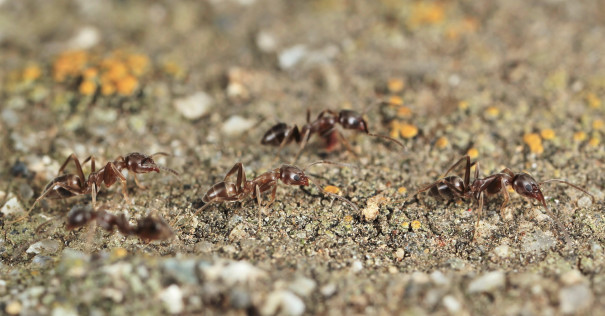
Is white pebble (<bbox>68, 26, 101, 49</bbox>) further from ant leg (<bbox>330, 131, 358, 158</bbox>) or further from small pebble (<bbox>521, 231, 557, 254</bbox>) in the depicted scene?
small pebble (<bbox>521, 231, 557, 254</bbox>)

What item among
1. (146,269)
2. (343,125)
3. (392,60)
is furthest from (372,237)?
(392,60)

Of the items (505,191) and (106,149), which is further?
(106,149)

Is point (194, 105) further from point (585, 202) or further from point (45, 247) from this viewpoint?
point (585, 202)

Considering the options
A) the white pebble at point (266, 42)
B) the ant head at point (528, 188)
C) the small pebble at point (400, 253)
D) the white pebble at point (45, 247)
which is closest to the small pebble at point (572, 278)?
the ant head at point (528, 188)

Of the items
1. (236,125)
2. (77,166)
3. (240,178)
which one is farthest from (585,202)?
(77,166)

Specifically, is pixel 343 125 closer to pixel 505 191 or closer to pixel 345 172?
pixel 345 172

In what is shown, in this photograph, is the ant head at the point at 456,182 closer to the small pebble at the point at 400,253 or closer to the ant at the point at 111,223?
the small pebble at the point at 400,253
